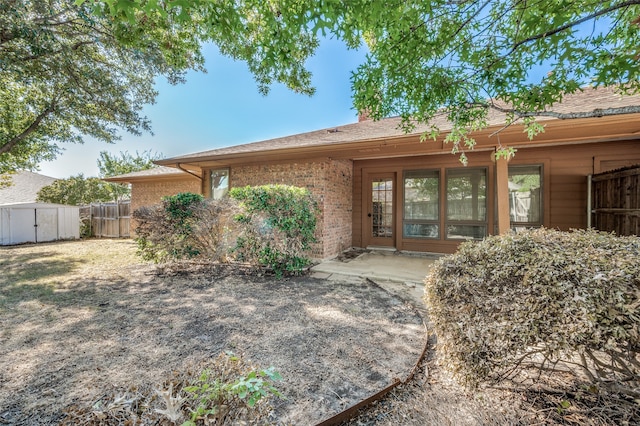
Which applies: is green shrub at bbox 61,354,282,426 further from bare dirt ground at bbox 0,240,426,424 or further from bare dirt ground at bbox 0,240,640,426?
bare dirt ground at bbox 0,240,426,424

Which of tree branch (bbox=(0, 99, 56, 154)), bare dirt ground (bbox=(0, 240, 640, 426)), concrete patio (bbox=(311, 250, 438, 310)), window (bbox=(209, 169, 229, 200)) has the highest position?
tree branch (bbox=(0, 99, 56, 154))

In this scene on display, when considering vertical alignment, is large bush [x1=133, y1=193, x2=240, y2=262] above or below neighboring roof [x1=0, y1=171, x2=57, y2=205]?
below

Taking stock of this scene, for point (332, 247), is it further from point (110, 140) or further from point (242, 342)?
point (110, 140)

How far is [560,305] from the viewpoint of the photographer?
4.67 feet

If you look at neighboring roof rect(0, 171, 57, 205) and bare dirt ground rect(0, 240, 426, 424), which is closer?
bare dirt ground rect(0, 240, 426, 424)

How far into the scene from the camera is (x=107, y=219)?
12.2m

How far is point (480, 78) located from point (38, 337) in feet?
17.8

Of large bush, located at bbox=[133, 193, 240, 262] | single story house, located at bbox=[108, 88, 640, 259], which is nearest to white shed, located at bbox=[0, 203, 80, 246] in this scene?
single story house, located at bbox=[108, 88, 640, 259]

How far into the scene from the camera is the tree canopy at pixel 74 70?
4.96 meters

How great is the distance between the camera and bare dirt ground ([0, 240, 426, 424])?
6.27 ft

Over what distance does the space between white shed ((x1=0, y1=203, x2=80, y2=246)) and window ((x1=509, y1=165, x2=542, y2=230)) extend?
Result: 54.7ft

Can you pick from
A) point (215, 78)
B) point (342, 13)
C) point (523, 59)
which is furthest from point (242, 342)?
point (215, 78)

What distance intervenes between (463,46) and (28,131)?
38.5ft

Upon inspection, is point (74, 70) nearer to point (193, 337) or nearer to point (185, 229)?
point (185, 229)
